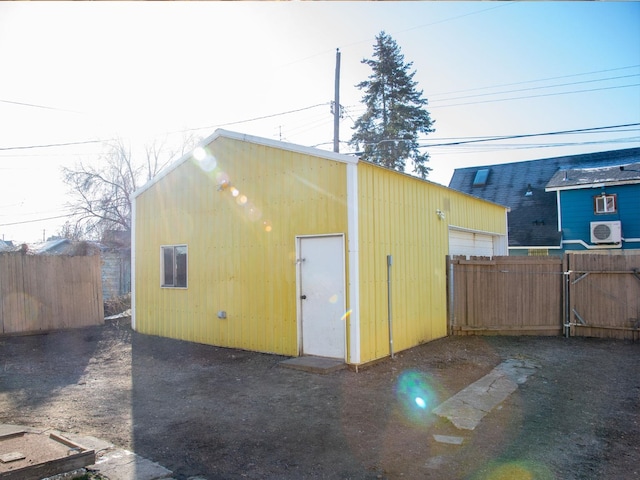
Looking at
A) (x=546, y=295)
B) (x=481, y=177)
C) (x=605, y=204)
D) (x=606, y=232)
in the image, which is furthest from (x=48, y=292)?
(x=481, y=177)

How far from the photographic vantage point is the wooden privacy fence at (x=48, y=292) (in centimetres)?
1109

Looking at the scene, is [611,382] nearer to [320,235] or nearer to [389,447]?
[389,447]

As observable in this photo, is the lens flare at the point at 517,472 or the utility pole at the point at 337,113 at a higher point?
the utility pole at the point at 337,113

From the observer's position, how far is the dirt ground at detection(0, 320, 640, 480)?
4.21 m

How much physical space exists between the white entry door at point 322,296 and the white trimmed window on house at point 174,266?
3676 millimetres

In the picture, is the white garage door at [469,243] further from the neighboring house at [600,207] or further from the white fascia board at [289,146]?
the neighboring house at [600,207]

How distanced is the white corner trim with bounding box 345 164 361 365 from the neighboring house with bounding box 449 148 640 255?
1455 cm

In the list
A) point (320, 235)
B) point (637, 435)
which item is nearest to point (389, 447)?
point (637, 435)

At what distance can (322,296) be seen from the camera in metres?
8.07

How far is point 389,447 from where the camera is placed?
4.57m

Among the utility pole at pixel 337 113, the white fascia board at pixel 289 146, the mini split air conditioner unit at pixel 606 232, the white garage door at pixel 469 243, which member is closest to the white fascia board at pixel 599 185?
the mini split air conditioner unit at pixel 606 232

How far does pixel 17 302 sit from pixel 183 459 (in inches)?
358

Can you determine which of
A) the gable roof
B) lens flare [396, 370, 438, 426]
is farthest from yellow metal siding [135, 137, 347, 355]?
the gable roof

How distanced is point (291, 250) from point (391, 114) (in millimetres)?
20659
